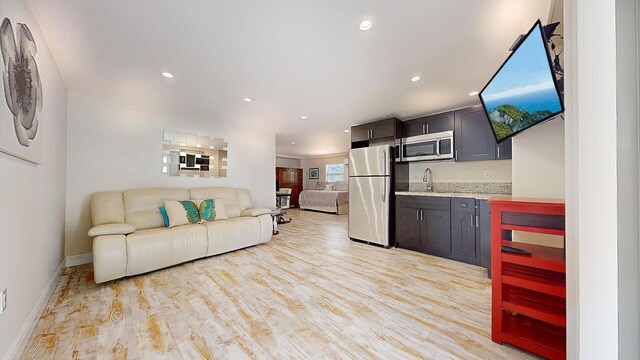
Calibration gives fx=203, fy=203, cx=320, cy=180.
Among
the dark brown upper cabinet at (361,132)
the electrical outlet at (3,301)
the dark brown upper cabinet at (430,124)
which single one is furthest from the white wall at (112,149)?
the dark brown upper cabinet at (430,124)

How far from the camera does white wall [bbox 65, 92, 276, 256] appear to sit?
9.28 feet

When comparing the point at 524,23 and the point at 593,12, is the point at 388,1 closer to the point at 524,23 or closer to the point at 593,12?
the point at 593,12

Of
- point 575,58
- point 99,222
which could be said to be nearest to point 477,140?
point 575,58

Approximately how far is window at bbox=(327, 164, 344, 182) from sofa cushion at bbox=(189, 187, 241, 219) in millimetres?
5554

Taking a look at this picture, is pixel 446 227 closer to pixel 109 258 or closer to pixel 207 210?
pixel 207 210

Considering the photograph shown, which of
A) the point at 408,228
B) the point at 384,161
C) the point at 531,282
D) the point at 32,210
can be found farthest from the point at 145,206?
the point at 531,282

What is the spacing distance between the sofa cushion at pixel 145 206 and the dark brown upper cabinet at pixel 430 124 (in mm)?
4309

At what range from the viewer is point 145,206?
10.0 ft

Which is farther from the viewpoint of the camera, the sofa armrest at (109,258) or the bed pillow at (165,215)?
the bed pillow at (165,215)

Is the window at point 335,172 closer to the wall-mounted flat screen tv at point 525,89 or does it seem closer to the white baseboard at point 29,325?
the wall-mounted flat screen tv at point 525,89

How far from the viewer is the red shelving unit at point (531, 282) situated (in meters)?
1.25

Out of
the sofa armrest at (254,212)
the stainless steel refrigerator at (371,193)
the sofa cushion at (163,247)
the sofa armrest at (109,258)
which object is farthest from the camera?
the sofa armrest at (254,212)

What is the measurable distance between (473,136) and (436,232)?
1.56 metres

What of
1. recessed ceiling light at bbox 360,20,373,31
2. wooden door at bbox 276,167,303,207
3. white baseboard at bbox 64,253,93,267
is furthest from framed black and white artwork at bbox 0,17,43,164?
wooden door at bbox 276,167,303,207
